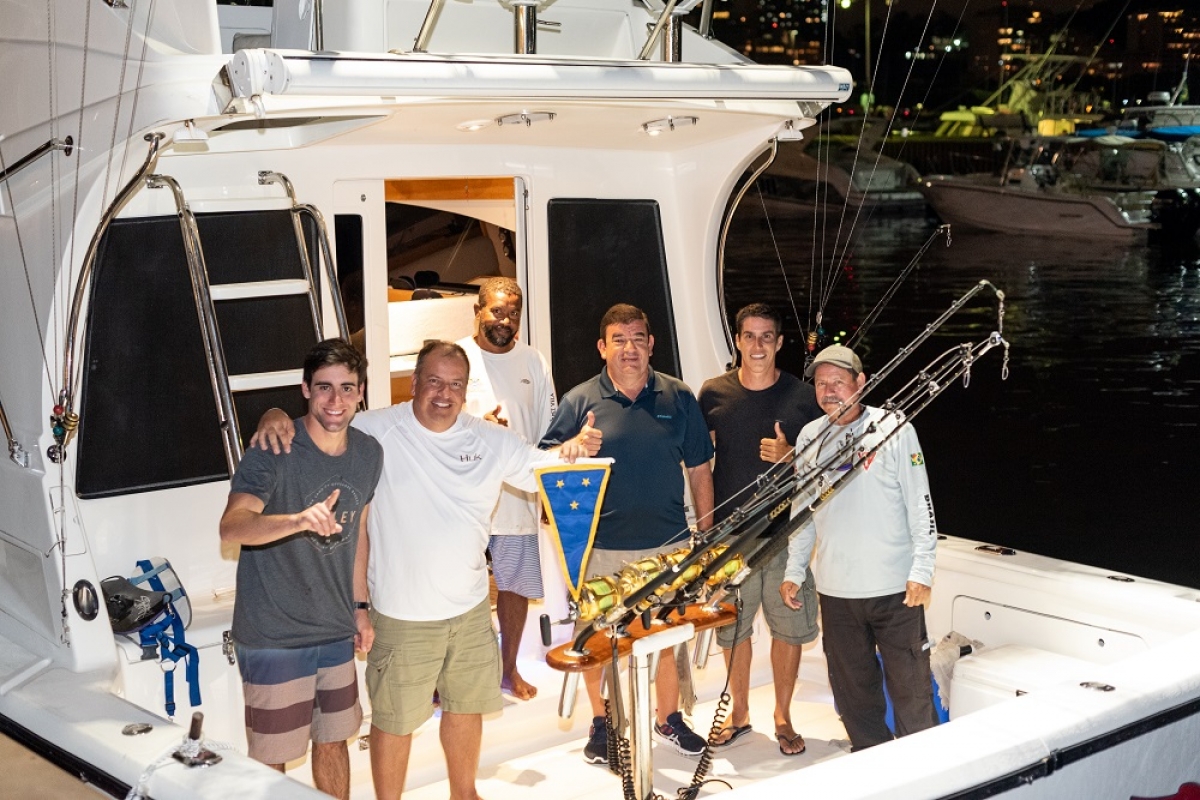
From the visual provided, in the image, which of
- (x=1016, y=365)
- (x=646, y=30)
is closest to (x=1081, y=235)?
(x=1016, y=365)

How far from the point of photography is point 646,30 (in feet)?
16.2

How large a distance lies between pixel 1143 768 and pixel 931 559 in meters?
0.89

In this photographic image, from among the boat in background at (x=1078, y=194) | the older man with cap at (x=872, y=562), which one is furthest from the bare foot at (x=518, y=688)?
the boat in background at (x=1078, y=194)

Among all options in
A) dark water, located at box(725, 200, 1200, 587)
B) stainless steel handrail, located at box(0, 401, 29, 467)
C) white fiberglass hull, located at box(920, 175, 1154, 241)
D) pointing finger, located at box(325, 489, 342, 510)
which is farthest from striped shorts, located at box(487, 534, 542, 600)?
white fiberglass hull, located at box(920, 175, 1154, 241)

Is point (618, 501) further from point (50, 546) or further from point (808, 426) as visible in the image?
point (50, 546)

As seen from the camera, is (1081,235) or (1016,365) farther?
(1081,235)

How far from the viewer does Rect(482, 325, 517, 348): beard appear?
16.3 ft

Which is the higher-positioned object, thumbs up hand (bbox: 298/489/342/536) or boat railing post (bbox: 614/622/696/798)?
thumbs up hand (bbox: 298/489/342/536)

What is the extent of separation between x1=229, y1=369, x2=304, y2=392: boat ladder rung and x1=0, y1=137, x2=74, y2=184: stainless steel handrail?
863 millimetres

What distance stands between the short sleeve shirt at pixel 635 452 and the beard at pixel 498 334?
425 millimetres

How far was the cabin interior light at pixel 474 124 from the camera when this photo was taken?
15.2ft

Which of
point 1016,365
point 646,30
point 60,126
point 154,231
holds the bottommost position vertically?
point 1016,365

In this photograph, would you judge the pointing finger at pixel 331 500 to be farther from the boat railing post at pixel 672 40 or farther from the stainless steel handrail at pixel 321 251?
the boat railing post at pixel 672 40

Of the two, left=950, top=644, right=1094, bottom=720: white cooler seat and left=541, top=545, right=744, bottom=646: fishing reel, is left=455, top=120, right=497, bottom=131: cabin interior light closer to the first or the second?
left=541, top=545, right=744, bottom=646: fishing reel
